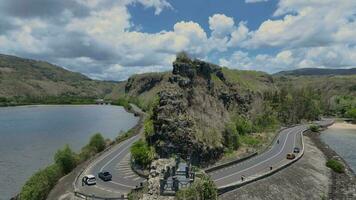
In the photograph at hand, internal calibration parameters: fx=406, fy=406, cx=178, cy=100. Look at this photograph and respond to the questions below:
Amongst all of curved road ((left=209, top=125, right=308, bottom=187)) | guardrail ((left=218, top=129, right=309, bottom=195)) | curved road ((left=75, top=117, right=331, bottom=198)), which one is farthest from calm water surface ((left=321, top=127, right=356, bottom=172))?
guardrail ((left=218, top=129, right=309, bottom=195))

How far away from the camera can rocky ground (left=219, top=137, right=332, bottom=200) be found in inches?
2267

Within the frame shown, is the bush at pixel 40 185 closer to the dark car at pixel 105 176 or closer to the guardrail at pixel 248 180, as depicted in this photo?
the dark car at pixel 105 176

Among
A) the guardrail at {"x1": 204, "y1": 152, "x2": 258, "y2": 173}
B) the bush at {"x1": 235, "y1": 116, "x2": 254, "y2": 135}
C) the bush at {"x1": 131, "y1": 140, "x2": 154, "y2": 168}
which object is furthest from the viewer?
the bush at {"x1": 235, "y1": 116, "x2": 254, "y2": 135}

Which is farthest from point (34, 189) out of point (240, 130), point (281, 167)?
point (240, 130)

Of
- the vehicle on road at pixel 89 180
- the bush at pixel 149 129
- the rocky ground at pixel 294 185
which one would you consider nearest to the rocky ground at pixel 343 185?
the rocky ground at pixel 294 185

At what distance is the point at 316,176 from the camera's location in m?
75.9

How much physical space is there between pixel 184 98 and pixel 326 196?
31.1 metres

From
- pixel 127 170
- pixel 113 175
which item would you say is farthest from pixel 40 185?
pixel 127 170

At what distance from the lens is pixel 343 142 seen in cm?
13200

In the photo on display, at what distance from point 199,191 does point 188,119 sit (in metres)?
39.6

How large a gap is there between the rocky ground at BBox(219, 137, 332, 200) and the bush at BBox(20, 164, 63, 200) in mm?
25609

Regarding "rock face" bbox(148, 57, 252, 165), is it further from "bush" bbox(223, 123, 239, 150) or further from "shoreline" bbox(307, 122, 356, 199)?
"shoreline" bbox(307, 122, 356, 199)

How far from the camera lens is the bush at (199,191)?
32456mm

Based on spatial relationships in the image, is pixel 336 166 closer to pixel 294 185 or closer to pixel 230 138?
pixel 294 185
